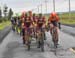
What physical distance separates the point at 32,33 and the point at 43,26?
1140 millimetres

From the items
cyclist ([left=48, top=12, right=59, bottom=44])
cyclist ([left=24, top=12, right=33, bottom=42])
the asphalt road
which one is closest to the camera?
the asphalt road

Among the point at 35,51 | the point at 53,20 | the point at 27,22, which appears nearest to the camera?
the point at 35,51

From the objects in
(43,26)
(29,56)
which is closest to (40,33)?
(43,26)

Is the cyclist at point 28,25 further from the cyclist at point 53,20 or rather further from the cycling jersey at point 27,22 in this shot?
the cyclist at point 53,20

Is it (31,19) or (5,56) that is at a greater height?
(31,19)

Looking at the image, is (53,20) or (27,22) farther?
(27,22)

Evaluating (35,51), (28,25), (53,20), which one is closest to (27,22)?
(28,25)

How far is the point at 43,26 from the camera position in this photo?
19.4 meters

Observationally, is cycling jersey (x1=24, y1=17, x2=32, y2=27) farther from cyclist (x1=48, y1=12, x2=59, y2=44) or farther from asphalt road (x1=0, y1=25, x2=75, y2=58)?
asphalt road (x1=0, y1=25, x2=75, y2=58)

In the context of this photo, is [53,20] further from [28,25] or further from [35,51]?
[35,51]

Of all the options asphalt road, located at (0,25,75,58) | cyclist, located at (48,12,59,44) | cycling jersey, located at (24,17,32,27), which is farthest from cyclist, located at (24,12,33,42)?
cyclist, located at (48,12,59,44)

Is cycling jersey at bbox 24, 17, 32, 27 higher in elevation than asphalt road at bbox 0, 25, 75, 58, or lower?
higher

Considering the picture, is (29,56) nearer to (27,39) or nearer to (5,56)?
(5,56)

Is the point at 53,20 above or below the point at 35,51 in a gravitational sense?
above
